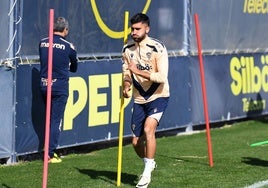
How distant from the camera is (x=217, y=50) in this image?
1612cm

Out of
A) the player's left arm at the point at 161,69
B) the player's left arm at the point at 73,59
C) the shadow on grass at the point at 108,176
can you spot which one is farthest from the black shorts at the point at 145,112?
the player's left arm at the point at 73,59

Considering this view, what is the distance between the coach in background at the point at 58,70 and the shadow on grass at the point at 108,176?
892 mm

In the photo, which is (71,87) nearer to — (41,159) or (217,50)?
(41,159)

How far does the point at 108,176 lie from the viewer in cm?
996

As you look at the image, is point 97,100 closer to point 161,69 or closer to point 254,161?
point 254,161

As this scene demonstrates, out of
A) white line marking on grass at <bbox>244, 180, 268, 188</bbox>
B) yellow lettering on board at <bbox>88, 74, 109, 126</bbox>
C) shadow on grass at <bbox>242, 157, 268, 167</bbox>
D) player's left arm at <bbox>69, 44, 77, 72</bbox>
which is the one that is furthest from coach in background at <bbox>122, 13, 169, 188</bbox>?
yellow lettering on board at <bbox>88, 74, 109, 126</bbox>

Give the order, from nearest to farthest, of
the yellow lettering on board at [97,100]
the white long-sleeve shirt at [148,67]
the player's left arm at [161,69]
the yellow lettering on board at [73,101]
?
the player's left arm at [161,69]
the white long-sleeve shirt at [148,67]
the yellow lettering on board at [73,101]
the yellow lettering on board at [97,100]

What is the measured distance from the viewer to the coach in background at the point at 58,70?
431 inches

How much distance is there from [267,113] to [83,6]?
6.66 metres

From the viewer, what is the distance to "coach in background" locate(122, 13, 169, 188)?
8.95m

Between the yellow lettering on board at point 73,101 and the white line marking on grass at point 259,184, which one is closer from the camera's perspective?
the white line marking on grass at point 259,184

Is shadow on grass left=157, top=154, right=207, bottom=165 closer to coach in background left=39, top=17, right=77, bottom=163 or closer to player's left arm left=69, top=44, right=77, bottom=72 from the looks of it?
coach in background left=39, top=17, right=77, bottom=163

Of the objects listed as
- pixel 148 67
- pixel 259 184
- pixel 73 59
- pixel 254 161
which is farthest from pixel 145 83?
pixel 254 161

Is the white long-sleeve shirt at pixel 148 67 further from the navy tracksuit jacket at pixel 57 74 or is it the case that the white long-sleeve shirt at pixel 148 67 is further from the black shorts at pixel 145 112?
the navy tracksuit jacket at pixel 57 74
